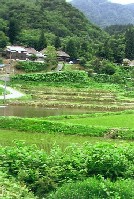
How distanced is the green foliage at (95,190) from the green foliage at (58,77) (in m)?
42.5

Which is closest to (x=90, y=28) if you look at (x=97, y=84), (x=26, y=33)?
(x=26, y=33)

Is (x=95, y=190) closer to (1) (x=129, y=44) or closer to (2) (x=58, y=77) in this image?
(2) (x=58, y=77)

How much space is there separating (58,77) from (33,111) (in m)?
20.7

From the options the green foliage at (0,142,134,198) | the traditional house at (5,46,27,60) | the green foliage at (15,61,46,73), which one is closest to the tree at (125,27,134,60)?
→ the traditional house at (5,46,27,60)

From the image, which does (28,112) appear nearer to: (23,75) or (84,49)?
(23,75)

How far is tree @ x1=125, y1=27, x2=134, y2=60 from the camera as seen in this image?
68125 millimetres

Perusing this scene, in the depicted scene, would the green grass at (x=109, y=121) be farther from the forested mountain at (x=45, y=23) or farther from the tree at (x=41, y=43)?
the forested mountain at (x=45, y=23)

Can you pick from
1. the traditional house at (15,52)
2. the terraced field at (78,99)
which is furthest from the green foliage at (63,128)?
the traditional house at (15,52)

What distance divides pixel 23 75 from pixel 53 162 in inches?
1652

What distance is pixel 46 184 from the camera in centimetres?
905

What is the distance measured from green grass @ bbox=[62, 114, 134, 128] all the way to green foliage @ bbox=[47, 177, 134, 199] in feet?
49.8

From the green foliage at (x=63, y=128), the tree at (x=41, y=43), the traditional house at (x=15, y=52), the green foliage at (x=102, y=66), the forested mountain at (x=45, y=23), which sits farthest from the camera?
the forested mountain at (x=45, y=23)

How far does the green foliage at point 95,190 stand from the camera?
8102mm

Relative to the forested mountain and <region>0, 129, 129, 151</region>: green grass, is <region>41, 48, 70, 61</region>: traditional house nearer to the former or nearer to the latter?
the forested mountain
